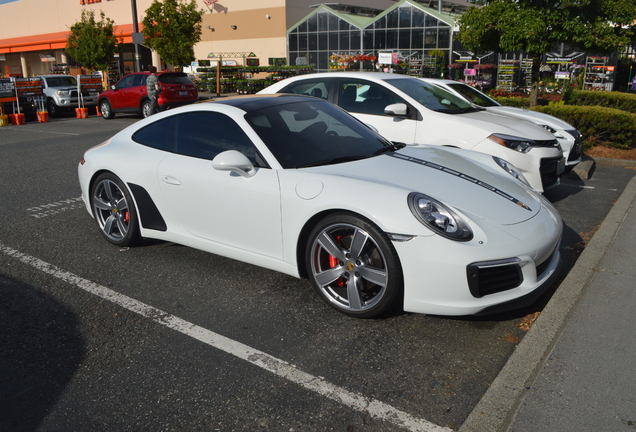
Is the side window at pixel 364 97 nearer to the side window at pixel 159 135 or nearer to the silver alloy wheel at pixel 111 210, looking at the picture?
the side window at pixel 159 135

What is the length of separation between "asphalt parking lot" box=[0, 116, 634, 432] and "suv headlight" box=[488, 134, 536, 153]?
5.49ft

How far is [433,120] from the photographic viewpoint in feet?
22.6

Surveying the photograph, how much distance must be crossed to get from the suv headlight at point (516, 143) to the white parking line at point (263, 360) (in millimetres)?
4478

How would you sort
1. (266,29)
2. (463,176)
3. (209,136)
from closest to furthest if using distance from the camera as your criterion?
(463,176) < (209,136) < (266,29)

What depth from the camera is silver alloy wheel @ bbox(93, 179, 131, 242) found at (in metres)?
5.08

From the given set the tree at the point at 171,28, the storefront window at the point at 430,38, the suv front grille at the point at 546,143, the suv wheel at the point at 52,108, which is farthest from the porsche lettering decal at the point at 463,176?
the storefront window at the point at 430,38

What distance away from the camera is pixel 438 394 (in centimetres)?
289

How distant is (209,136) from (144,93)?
1521cm

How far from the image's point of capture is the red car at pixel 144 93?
60.5 ft

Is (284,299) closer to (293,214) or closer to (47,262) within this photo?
(293,214)

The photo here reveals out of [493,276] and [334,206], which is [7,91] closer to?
[334,206]

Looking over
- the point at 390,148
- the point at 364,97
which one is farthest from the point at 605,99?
the point at 390,148

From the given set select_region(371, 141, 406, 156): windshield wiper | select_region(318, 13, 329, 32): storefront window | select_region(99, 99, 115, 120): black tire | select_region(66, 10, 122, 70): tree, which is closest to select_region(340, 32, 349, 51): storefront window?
select_region(318, 13, 329, 32): storefront window

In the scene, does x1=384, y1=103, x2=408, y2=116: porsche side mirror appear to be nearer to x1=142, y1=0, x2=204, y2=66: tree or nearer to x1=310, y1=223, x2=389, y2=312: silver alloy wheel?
x1=310, y1=223, x2=389, y2=312: silver alloy wheel
